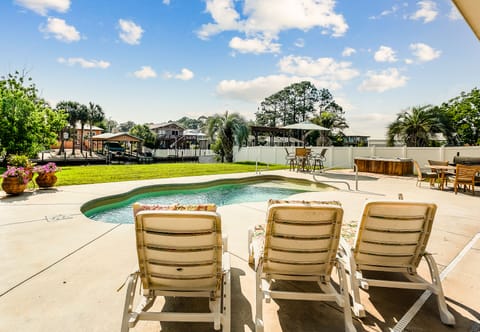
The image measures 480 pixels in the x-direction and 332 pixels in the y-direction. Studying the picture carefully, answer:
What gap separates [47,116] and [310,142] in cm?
2649

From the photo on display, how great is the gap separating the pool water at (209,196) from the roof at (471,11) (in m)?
6.03

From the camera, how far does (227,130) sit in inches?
766

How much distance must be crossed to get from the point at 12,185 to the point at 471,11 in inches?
354

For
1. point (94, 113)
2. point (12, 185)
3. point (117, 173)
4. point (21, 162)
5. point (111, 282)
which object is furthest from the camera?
point (94, 113)

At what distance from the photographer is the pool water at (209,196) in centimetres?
608

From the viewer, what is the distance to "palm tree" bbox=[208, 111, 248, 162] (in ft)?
62.8

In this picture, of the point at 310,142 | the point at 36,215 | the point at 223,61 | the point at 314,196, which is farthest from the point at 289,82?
→ the point at 36,215

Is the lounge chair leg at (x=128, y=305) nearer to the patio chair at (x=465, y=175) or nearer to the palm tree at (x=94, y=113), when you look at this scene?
the patio chair at (x=465, y=175)

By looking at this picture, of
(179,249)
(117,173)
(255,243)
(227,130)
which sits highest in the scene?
(227,130)

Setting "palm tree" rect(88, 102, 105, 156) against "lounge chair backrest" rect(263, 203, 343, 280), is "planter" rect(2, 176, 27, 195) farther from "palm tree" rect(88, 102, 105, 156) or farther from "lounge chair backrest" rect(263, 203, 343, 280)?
"palm tree" rect(88, 102, 105, 156)

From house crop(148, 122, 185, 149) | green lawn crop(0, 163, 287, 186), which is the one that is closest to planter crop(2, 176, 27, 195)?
green lawn crop(0, 163, 287, 186)

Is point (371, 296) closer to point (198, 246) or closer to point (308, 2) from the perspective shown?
point (198, 246)

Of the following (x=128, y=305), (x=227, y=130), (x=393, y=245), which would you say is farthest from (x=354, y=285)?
(x=227, y=130)

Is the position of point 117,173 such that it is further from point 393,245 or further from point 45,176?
point 393,245
